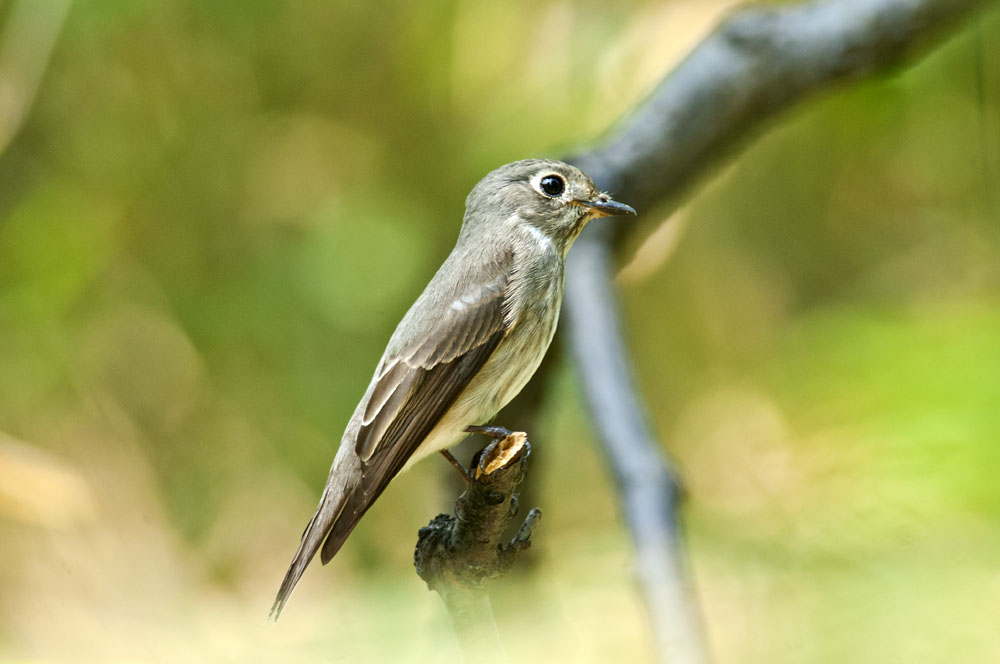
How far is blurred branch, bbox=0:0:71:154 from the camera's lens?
16.2 feet

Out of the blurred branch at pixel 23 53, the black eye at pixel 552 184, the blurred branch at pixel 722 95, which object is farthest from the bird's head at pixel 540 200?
the blurred branch at pixel 23 53

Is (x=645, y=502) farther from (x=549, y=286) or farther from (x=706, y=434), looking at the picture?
(x=706, y=434)

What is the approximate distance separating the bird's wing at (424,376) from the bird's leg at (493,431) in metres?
0.08

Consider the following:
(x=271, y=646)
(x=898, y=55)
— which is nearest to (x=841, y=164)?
(x=898, y=55)

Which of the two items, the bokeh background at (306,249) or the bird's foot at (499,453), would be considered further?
the bokeh background at (306,249)

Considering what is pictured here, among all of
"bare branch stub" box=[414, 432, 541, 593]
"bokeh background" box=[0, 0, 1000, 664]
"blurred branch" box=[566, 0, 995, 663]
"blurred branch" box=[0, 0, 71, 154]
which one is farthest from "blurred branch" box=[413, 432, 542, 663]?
"blurred branch" box=[0, 0, 71, 154]

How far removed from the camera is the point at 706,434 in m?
5.32

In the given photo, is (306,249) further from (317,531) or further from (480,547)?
(480,547)

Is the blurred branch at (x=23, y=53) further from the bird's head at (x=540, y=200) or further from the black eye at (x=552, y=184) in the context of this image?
the black eye at (x=552, y=184)

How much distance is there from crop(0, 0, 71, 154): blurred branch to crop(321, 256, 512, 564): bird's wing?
138 inches

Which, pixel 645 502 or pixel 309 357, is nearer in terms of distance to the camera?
pixel 645 502

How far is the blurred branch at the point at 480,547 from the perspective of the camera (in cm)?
205

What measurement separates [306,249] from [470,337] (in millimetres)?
3125

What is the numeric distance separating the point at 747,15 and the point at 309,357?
273 cm
